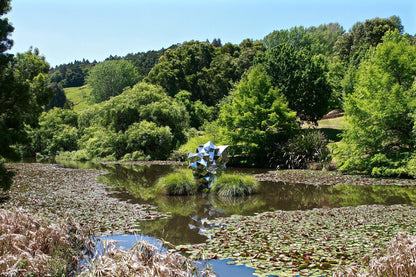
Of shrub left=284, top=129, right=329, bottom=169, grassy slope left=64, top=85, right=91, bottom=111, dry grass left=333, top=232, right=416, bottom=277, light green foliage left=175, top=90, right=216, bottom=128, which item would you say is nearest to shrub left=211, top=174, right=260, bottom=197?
shrub left=284, top=129, right=329, bottom=169

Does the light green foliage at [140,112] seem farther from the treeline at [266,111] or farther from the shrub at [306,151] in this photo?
the shrub at [306,151]

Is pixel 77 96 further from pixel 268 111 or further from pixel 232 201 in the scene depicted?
pixel 232 201

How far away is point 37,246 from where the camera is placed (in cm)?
612

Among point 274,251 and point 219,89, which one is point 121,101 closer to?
point 219,89

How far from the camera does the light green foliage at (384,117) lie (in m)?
18.6

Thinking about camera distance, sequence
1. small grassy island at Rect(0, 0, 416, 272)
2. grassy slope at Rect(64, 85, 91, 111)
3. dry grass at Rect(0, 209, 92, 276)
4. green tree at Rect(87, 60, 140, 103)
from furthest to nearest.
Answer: grassy slope at Rect(64, 85, 91, 111)
green tree at Rect(87, 60, 140, 103)
small grassy island at Rect(0, 0, 416, 272)
dry grass at Rect(0, 209, 92, 276)

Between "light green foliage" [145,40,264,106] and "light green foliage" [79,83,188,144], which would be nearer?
"light green foliage" [79,83,188,144]

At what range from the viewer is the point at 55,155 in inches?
1734

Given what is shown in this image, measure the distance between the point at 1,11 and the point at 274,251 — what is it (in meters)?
10.2

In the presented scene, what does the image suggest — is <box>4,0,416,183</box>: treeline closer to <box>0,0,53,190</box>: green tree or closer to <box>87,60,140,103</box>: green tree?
<box>0,0,53,190</box>: green tree

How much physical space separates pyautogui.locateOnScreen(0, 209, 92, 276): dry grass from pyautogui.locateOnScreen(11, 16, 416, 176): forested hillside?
25.7ft

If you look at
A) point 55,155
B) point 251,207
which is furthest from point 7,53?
point 55,155

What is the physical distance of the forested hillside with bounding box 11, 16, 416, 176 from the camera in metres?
19.5

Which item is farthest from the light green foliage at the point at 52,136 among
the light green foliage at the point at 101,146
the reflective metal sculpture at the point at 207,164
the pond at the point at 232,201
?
the reflective metal sculpture at the point at 207,164
